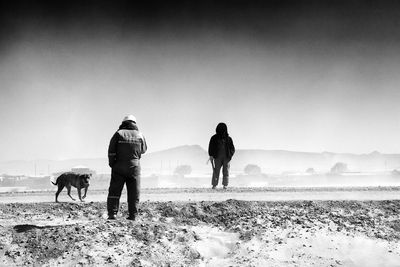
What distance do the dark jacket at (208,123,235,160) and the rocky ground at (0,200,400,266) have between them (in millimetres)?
5312

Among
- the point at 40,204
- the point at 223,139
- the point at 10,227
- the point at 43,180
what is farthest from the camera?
the point at 43,180

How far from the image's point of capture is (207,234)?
948 cm

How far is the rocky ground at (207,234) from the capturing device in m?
8.13

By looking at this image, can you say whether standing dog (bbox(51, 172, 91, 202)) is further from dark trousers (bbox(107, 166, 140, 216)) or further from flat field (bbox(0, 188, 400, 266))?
dark trousers (bbox(107, 166, 140, 216))

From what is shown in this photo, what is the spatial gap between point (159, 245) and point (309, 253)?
11.2 ft

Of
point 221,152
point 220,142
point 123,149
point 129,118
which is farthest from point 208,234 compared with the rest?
point 220,142

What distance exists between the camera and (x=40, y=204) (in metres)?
10.9

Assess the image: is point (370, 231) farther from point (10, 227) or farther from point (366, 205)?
point (10, 227)

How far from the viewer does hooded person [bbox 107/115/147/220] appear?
888 cm

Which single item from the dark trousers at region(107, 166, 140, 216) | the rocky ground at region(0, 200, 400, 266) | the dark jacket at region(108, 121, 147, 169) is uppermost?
the dark jacket at region(108, 121, 147, 169)

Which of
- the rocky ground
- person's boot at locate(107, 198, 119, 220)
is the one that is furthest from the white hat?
the rocky ground

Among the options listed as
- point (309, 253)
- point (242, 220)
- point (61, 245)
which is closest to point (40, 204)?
point (61, 245)

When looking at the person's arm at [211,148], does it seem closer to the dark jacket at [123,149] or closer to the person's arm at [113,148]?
the dark jacket at [123,149]

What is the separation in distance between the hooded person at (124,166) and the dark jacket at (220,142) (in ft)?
23.7
